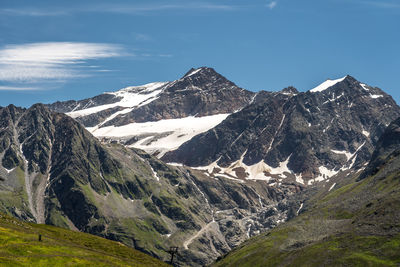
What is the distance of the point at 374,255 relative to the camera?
162125 millimetres

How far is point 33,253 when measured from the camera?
116 meters

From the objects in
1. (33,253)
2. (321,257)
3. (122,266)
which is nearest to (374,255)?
(321,257)

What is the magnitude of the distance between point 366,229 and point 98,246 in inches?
3990

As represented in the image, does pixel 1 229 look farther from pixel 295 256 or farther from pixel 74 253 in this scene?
pixel 295 256

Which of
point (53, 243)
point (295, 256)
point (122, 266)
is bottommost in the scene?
point (295, 256)

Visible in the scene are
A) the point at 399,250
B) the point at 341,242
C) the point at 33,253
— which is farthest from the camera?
the point at 341,242

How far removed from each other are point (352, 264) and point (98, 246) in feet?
285

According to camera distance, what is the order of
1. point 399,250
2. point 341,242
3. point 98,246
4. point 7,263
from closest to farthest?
point 7,263, point 399,250, point 98,246, point 341,242

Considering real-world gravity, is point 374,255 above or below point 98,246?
below

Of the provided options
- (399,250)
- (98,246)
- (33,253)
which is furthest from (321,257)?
(33,253)

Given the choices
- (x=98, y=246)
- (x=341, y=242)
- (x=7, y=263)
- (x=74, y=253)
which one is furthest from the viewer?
(x=341, y=242)

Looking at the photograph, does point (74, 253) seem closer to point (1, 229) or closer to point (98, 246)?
point (1, 229)

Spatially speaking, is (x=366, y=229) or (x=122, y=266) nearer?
(x=122, y=266)

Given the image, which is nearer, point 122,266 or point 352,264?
point 122,266
